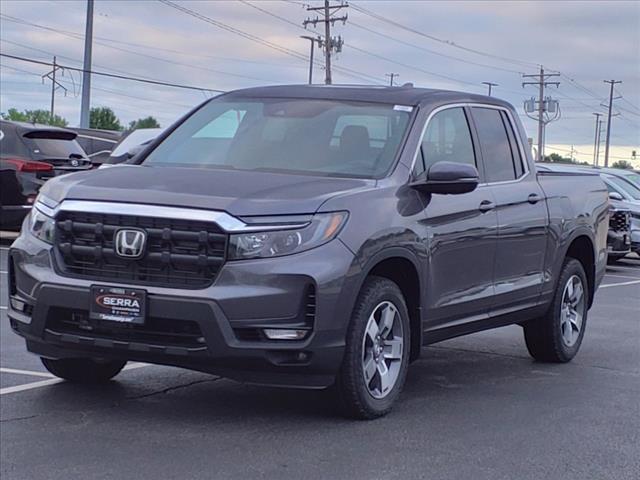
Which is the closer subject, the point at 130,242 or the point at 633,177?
the point at 130,242

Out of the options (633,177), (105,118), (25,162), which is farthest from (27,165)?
(105,118)

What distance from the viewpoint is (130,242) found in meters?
5.60

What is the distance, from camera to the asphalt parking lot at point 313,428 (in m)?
5.23

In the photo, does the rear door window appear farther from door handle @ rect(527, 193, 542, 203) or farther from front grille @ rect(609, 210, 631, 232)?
front grille @ rect(609, 210, 631, 232)

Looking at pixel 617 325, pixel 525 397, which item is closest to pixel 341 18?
pixel 617 325

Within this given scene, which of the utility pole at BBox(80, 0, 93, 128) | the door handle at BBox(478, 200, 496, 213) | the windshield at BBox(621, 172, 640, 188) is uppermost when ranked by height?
the utility pole at BBox(80, 0, 93, 128)

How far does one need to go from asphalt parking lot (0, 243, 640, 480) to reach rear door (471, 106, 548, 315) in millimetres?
644

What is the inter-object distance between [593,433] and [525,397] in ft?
3.12

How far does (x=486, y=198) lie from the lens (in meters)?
7.21

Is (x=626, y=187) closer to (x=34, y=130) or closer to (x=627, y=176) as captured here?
(x=627, y=176)

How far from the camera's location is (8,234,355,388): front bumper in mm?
5434

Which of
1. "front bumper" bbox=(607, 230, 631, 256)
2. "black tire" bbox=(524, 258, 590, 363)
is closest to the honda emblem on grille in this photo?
"black tire" bbox=(524, 258, 590, 363)

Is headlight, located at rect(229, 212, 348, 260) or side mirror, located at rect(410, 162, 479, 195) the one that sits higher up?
side mirror, located at rect(410, 162, 479, 195)

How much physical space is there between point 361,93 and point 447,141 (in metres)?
0.64
